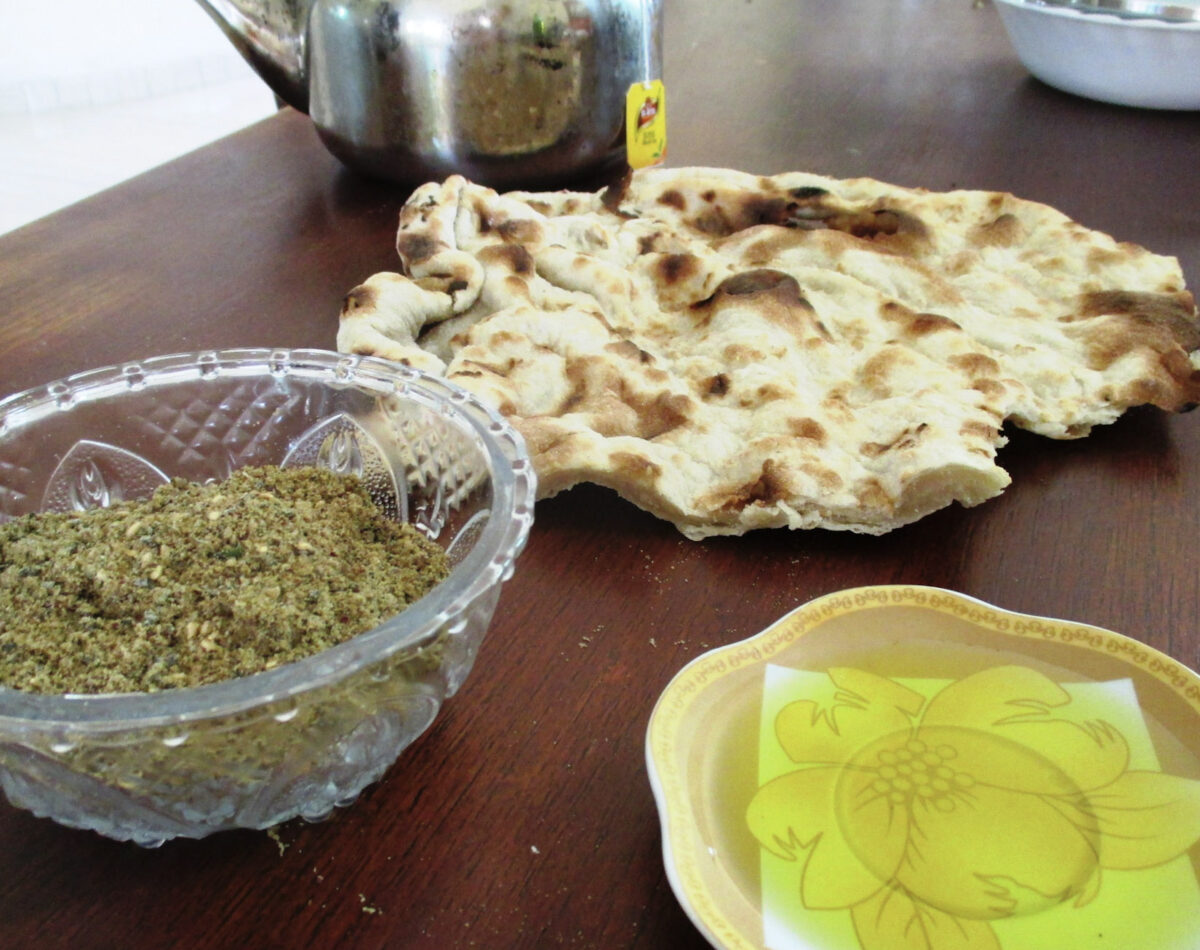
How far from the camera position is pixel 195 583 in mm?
483

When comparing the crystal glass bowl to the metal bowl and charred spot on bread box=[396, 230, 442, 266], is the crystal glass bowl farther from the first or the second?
the metal bowl

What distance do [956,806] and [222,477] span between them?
1.49 feet

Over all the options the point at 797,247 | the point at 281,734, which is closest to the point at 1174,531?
the point at 797,247

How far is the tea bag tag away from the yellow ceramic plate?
734 millimetres

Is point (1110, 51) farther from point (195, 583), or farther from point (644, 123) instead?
point (195, 583)

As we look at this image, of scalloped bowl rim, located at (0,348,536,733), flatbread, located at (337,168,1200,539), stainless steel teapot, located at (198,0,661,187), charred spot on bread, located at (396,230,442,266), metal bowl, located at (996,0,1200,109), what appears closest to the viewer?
scalloped bowl rim, located at (0,348,536,733)

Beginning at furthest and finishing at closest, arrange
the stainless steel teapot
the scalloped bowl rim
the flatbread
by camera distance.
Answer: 1. the stainless steel teapot
2. the flatbread
3. the scalloped bowl rim

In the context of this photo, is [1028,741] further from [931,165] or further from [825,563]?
[931,165]

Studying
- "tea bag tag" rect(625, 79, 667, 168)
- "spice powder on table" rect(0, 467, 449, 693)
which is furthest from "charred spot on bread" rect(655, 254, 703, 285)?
"spice powder on table" rect(0, 467, 449, 693)

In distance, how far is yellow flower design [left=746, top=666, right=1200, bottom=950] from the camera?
0.43m

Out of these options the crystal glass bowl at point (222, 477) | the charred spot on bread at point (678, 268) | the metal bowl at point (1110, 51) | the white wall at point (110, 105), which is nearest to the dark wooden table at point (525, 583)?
the crystal glass bowl at point (222, 477)

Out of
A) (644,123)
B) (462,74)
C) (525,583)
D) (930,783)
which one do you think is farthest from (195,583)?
(644,123)

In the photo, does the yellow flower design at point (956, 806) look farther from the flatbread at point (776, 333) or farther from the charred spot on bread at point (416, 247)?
the charred spot on bread at point (416, 247)

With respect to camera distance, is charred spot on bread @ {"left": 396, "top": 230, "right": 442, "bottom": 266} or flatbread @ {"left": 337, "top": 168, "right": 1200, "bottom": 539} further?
charred spot on bread @ {"left": 396, "top": 230, "right": 442, "bottom": 266}
